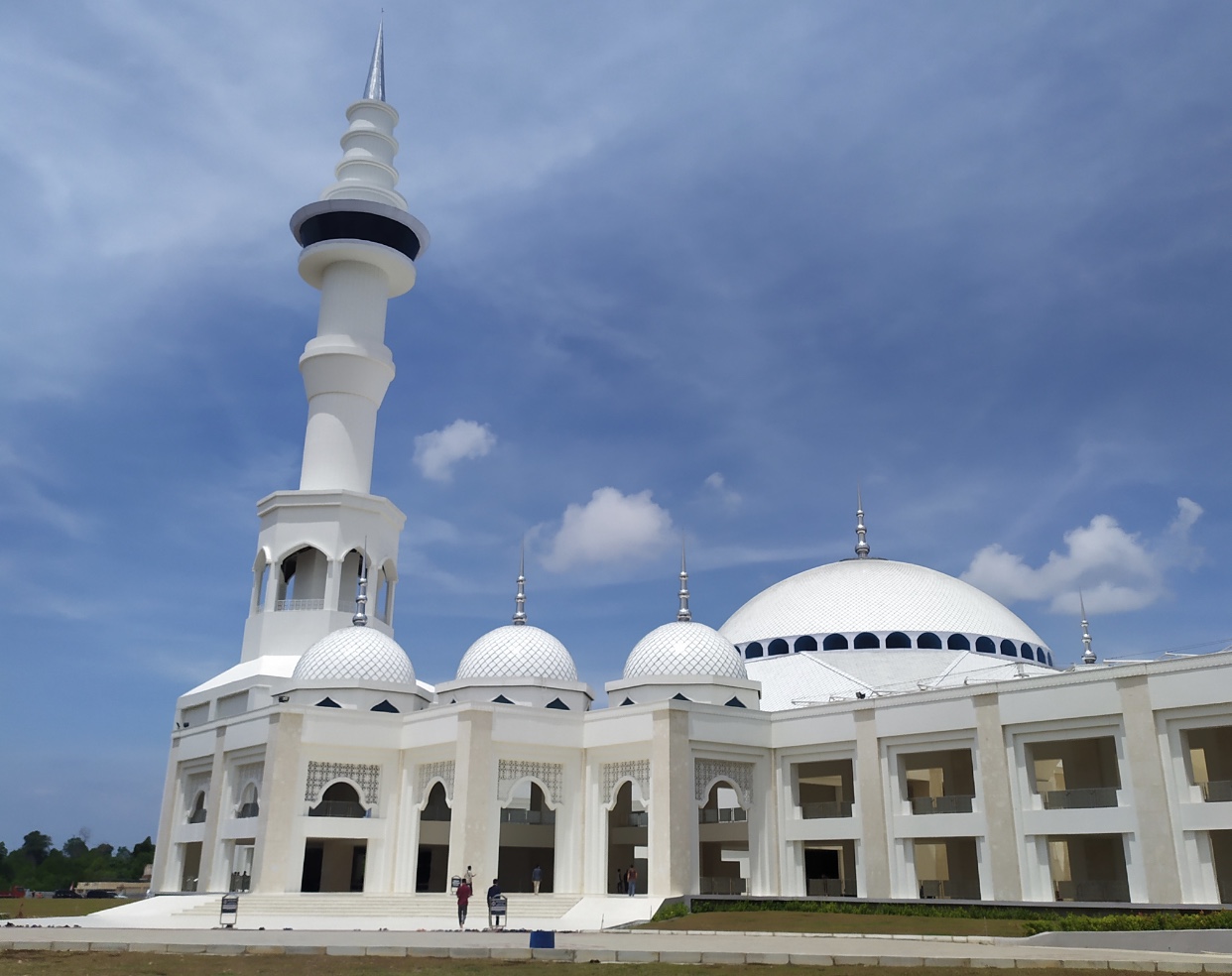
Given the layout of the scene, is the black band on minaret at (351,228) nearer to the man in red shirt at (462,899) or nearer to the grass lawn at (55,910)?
the grass lawn at (55,910)

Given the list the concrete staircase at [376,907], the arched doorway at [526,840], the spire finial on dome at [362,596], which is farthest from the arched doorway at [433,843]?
the spire finial on dome at [362,596]

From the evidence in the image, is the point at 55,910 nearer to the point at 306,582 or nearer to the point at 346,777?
the point at 346,777

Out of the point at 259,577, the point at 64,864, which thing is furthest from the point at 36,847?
the point at 259,577

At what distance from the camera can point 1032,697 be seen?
28719 mm

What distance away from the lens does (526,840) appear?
36.3m

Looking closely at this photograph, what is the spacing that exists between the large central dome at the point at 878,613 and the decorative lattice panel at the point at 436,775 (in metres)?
15.8

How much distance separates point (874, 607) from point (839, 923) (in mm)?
21322

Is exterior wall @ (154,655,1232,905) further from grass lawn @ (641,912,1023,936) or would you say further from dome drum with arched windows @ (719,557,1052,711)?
dome drum with arched windows @ (719,557,1052,711)

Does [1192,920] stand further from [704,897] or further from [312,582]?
[312,582]

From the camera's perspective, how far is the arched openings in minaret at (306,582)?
137 feet

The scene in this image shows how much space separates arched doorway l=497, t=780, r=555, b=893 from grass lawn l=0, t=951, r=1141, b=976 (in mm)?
20012

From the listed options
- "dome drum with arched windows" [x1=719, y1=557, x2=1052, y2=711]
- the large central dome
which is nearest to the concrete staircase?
"dome drum with arched windows" [x1=719, y1=557, x2=1052, y2=711]

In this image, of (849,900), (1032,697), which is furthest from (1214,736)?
(849,900)

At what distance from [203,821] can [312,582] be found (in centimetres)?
899
